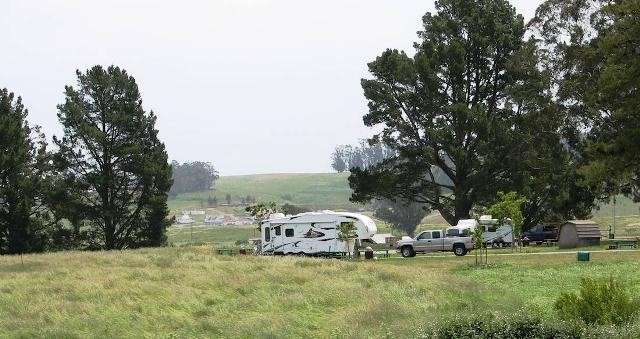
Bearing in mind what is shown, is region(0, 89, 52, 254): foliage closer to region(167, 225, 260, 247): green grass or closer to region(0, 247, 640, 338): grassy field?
region(0, 247, 640, 338): grassy field

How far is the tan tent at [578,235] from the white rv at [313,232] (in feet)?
41.9

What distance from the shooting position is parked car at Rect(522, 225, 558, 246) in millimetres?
55656

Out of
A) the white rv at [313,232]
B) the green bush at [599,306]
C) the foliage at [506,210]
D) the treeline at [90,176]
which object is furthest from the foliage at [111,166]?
the green bush at [599,306]

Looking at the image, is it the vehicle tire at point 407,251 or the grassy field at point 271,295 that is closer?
the grassy field at point 271,295

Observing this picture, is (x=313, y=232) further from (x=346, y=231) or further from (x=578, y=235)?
(x=578, y=235)

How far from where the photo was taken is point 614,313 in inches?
592

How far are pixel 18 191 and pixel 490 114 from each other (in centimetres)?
3732

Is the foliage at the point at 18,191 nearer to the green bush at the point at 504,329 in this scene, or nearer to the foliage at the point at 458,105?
the foliage at the point at 458,105

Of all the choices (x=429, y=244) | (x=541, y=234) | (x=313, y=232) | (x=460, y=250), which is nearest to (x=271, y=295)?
(x=313, y=232)

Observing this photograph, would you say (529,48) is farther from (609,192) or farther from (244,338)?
(244,338)

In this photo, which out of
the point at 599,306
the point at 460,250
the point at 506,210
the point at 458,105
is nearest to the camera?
the point at 599,306

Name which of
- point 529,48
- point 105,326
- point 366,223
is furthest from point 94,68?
point 105,326

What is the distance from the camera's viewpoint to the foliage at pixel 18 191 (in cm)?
5694

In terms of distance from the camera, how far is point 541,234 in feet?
184
